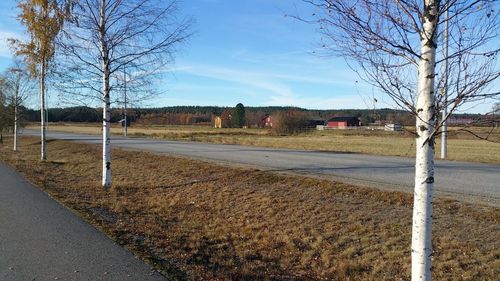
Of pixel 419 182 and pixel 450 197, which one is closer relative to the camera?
pixel 419 182

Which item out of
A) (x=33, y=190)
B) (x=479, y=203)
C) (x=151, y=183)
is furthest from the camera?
(x=151, y=183)

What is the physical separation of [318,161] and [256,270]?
1173 centimetres

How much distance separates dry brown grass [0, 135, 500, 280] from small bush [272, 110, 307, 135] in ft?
215

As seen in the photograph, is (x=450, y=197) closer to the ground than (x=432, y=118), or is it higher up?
closer to the ground

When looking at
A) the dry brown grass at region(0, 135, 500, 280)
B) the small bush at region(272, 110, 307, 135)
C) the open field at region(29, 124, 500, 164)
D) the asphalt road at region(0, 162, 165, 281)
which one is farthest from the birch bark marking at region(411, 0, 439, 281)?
the small bush at region(272, 110, 307, 135)

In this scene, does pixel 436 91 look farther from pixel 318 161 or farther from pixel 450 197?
pixel 318 161

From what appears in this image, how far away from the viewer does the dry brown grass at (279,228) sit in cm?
618

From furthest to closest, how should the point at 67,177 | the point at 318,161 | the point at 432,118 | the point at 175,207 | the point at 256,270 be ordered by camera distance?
the point at 318,161, the point at 67,177, the point at 175,207, the point at 256,270, the point at 432,118

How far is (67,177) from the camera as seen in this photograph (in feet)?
54.5

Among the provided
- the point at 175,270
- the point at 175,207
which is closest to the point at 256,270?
the point at 175,270

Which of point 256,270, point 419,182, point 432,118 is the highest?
point 432,118

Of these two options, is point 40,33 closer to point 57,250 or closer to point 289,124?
A: point 57,250

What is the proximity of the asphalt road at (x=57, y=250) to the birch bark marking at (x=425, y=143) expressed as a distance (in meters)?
3.00

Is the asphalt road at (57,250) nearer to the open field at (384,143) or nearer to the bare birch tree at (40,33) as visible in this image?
the open field at (384,143)
